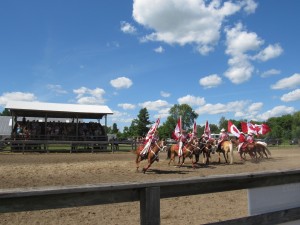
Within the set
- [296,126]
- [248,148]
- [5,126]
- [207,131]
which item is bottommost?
[248,148]

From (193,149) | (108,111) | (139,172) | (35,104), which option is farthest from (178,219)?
(35,104)

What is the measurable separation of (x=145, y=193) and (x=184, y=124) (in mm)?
129146

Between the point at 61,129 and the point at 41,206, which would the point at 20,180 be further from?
the point at 61,129

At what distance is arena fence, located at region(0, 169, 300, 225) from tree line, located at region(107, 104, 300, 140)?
63512 mm

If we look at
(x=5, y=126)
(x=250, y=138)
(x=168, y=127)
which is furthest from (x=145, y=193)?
(x=168, y=127)

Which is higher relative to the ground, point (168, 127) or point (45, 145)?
point (168, 127)

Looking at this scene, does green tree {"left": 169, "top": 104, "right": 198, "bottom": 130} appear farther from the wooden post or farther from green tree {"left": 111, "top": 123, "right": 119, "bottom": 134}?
the wooden post

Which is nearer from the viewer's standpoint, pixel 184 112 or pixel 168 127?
pixel 168 127

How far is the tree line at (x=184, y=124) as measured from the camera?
3585 inches

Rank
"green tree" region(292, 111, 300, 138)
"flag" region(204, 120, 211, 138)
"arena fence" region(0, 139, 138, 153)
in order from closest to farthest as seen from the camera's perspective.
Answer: "flag" region(204, 120, 211, 138), "arena fence" region(0, 139, 138, 153), "green tree" region(292, 111, 300, 138)

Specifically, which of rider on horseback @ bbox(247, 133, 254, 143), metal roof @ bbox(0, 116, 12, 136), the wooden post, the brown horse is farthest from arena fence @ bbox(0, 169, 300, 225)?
metal roof @ bbox(0, 116, 12, 136)

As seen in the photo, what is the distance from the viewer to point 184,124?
13188 cm

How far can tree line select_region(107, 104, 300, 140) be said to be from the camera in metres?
91.1

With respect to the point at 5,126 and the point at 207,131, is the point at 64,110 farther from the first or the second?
the point at 5,126
